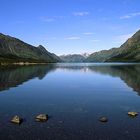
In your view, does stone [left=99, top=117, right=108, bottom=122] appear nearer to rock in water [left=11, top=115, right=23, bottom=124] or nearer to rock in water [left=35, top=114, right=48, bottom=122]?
rock in water [left=35, top=114, right=48, bottom=122]

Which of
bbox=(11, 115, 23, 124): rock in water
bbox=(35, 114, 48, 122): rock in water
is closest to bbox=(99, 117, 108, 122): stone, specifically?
bbox=(35, 114, 48, 122): rock in water

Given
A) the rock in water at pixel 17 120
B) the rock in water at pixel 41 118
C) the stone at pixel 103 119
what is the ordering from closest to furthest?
the rock in water at pixel 17 120, the stone at pixel 103 119, the rock in water at pixel 41 118

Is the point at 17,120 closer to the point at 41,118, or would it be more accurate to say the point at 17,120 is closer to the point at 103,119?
the point at 41,118

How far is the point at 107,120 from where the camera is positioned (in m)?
37.4

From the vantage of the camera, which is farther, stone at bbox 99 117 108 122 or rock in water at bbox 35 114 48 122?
rock in water at bbox 35 114 48 122

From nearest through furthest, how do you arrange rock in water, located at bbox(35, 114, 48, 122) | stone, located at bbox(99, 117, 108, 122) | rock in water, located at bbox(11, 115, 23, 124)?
rock in water, located at bbox(11, 115, 23, 124) < stone, located at bbox(99, 117, 108, 122) < rock in water, located at bbox(35, 114, 48, 122)

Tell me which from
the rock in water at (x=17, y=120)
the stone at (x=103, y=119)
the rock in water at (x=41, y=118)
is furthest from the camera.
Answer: the rock in water at (x=41, y=118)

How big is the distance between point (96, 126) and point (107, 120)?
359 centimetres

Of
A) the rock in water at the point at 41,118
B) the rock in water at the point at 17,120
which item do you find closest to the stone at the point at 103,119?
the rock in water at the point at 41,118

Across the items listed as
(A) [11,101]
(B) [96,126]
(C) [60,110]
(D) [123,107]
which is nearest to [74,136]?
(B) [96,126]

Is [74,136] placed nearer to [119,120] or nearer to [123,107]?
[119,120]

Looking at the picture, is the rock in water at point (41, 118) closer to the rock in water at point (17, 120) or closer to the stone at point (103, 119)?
the rock in water at point (17, 120)

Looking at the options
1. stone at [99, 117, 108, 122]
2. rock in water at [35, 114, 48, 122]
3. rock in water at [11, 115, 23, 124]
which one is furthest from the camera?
rock in water at [35, 114, 48, 122]

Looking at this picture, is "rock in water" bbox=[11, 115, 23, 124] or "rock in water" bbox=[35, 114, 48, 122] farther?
"rock in water" bbox=[35, 114, 48, 122]
